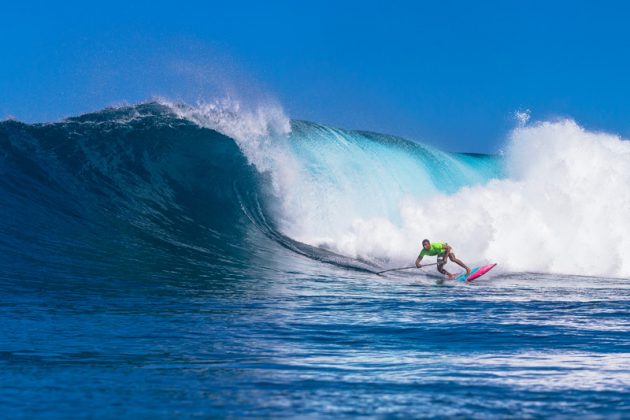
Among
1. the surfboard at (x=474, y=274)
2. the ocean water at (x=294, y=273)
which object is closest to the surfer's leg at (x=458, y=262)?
the surfboard at (x=474, y=274)

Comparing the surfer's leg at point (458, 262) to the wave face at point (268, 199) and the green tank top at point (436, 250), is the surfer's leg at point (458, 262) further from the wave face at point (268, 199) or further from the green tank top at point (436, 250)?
the wave face at point (268, 199)

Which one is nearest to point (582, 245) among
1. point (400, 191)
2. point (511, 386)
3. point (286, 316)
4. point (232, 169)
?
point (400, 191)

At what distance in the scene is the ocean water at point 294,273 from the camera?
14.6 feet

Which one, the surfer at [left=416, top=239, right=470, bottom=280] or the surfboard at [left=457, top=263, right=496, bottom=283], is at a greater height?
the surfer at [left=416, top=239, right=470, bottom=280]

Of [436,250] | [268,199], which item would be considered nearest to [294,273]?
[436,250]

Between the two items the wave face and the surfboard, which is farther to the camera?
the wave face

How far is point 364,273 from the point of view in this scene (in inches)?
473

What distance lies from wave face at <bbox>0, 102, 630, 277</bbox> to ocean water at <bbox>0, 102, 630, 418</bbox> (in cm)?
5

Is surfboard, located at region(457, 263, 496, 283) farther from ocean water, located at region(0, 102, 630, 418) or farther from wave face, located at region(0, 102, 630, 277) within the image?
wave face, located at region(0, 102, 630, 277)

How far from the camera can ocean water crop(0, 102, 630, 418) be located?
14.6 feet

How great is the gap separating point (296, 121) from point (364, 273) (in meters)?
9.50

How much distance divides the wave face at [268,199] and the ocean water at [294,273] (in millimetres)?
55

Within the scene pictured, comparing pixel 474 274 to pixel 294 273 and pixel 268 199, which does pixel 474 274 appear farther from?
pixel 268 199

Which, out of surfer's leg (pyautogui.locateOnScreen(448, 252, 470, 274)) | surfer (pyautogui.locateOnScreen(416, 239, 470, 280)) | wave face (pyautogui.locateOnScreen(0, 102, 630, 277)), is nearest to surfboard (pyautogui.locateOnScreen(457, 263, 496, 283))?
surfer's leg (pyautogui.locateOnScreen(448, 252, 470, 274))
